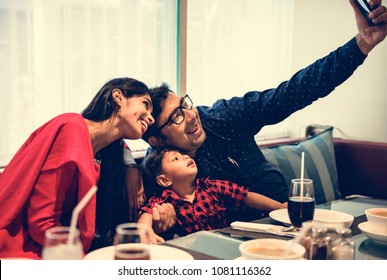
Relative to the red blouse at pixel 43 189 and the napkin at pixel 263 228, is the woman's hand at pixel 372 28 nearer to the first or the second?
the napkin at pixel 263 228

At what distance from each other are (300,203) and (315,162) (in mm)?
1379

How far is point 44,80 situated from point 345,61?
129 cm

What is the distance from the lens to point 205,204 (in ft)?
6.27

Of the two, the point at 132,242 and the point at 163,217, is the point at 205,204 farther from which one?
the point at 132,242

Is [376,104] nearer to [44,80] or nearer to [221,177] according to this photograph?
[221,177]

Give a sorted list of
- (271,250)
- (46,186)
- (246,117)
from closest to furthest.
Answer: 1. (271,250)
2. (46,186)
3. (246,117)

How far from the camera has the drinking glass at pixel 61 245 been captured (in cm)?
79

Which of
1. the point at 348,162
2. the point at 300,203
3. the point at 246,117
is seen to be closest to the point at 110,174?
the point at 246,117

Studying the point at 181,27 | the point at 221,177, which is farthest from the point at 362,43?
the point at 181,27

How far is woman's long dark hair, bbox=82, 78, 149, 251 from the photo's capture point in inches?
71.1

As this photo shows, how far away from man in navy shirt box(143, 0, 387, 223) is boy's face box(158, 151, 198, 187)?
11cm

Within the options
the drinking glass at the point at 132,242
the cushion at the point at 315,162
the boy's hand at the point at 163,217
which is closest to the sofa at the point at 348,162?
the cushion at the point at 315,162

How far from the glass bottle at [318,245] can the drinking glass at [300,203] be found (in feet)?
0.87

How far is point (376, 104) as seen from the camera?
3.21m
